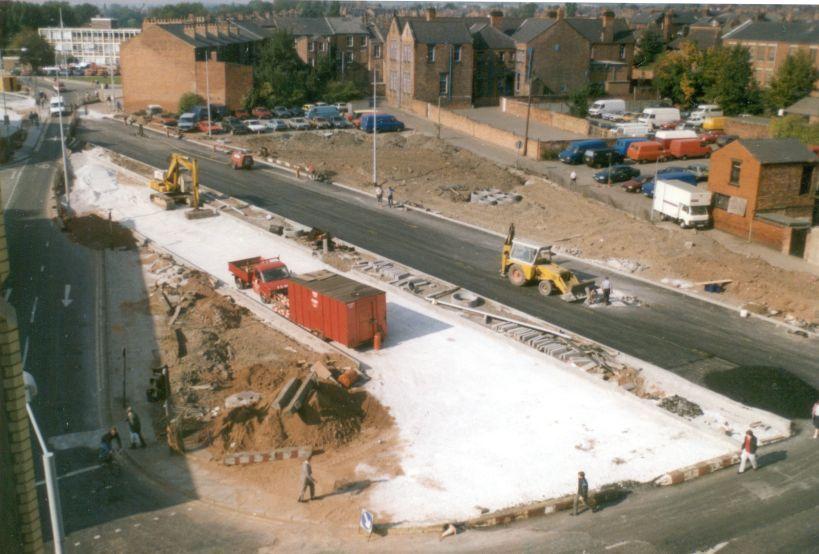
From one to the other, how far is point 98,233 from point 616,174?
117ft

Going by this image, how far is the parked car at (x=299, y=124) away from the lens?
77.9m

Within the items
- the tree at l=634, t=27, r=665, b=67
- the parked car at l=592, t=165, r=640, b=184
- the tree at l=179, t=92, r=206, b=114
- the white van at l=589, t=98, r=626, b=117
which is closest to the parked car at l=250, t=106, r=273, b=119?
the tree at l=179, t=92, r=206, b=114

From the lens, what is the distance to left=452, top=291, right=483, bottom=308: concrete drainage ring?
113 ft

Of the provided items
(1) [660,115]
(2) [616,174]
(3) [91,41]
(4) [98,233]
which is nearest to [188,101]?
(4) [98,233]

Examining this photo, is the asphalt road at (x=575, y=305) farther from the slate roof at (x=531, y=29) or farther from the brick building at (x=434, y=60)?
the slate roof at (x=531, y=29)

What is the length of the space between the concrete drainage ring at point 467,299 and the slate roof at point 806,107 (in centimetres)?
5032

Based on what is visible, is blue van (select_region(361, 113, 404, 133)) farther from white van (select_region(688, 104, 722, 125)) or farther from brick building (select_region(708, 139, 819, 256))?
brick building (select_region(708, 139, 819, 256))

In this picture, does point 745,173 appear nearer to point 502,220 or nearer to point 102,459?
point 502,220

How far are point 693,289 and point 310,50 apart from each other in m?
75.3

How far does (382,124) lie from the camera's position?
76125 mm

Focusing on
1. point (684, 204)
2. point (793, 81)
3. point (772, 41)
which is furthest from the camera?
point (772, 41)

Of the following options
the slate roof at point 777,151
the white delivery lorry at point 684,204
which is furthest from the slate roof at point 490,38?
the slate roof at point 777,151

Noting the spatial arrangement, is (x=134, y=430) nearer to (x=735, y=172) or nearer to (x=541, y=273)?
(x=541, y=273)

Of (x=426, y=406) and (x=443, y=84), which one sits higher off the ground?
(x=443, y=84)
